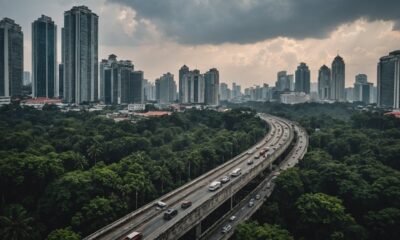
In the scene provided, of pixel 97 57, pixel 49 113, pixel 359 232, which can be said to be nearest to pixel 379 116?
pixel 359 232

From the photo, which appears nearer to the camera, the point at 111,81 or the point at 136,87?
the point at 111,81

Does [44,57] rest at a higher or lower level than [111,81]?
higher

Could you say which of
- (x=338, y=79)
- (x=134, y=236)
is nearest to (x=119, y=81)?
(x=134, y=236)

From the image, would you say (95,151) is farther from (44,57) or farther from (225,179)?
(44,57)

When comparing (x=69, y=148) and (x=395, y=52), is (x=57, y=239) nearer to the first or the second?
(x=69, y=148)

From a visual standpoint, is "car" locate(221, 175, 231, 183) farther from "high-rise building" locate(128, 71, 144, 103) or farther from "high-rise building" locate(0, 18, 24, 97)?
"high-rise building" locate(128, 71, 144, 103)

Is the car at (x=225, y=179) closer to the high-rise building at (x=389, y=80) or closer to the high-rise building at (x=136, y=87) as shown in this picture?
the high-rise building at (x=389, y=80)
